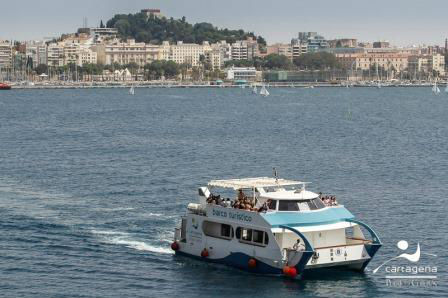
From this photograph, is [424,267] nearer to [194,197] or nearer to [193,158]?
[194,197]

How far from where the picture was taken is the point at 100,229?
46719 mm

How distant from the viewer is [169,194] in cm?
5628

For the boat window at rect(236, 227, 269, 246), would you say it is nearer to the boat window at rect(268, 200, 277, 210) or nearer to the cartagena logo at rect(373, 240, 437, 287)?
the boat window at rect(268, 200, 277, 210)

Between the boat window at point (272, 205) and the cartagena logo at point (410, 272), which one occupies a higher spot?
the boat window at point (272, 205)

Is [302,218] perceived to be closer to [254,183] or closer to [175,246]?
[254,183]

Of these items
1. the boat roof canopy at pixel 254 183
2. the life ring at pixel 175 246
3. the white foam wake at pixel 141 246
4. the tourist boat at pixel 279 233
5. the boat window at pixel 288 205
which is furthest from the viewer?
the white foam wake at pixel 141 246

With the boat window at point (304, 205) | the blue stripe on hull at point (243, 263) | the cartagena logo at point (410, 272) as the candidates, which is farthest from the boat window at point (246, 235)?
the cartagena logo at point (410, 272)

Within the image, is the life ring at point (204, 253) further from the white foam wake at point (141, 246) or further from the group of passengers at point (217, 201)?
the white foam wake at point (141, 246)

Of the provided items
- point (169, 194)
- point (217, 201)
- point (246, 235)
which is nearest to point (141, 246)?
point (217, 201)

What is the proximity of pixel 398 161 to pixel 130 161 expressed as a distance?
17.2m

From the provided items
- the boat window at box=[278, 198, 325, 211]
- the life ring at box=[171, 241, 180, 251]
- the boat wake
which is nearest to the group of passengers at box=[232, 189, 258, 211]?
the boat window at box=[278, 198, 325, 211]

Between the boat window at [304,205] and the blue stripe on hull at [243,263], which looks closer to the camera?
the blue stripe on hull at [243,263]

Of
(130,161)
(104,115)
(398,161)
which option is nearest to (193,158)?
(130,161)

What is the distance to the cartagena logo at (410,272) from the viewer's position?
38.2 meters
